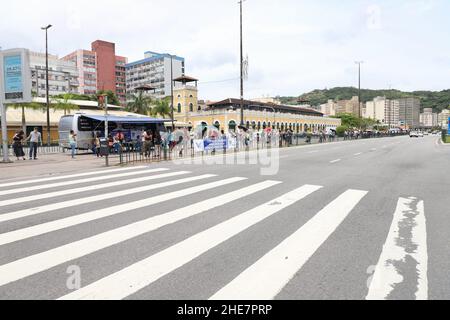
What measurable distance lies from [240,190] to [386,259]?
4760 millimetres

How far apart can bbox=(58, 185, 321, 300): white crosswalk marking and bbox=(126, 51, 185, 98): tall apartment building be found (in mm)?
115722

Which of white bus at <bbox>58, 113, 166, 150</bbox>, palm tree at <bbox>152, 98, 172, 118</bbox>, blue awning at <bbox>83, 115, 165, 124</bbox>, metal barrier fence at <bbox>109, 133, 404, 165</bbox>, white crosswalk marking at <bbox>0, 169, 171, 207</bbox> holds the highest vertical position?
palm tree at <bbox>152, 98, 172, 118</bbox>

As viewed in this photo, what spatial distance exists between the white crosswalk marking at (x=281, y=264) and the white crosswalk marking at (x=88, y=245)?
6.65 ft

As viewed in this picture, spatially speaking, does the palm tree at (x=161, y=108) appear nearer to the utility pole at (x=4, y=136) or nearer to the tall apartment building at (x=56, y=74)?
the utility pole at (x=4, y=136)

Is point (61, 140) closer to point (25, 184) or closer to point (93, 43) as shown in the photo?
point (25, 184)

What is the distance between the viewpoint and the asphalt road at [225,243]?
321cm

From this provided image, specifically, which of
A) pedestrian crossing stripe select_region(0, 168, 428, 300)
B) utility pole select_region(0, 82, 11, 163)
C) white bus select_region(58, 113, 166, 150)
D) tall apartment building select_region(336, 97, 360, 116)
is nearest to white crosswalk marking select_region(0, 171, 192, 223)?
pedestrian crossing stripe select_region(0, 168, 428, 300)

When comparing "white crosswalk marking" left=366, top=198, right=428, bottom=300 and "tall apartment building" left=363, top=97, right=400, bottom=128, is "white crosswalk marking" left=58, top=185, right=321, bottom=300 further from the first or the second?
"tall apartment building" left=363, top=97, right=400, bottom=128

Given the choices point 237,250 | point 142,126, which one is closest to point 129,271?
point 237,250

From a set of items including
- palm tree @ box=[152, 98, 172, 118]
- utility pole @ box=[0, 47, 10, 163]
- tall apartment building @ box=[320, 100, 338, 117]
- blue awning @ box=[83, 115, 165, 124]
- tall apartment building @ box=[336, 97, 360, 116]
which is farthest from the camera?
tall apartment building @ box=[320, 100, 338, 117]

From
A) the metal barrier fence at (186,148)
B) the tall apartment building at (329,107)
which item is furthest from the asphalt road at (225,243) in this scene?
the tall apartment building at (329,107)

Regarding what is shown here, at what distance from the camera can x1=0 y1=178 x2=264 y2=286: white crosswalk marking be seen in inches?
143

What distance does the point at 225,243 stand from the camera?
14.7 feet

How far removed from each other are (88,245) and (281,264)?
2622mm
